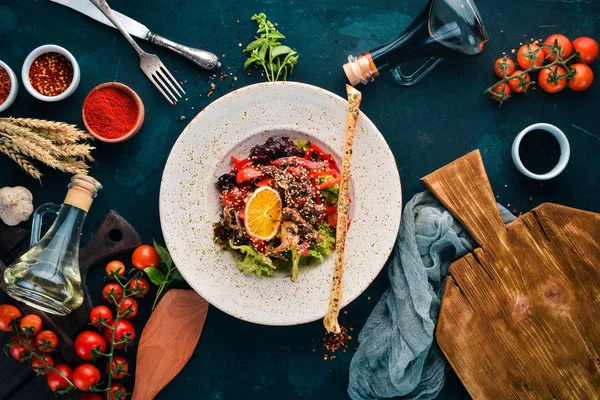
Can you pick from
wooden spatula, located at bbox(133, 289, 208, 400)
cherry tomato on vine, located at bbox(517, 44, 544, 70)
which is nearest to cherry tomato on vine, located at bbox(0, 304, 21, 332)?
wooden spatula, located at bbox(133, 289, 208, 400)

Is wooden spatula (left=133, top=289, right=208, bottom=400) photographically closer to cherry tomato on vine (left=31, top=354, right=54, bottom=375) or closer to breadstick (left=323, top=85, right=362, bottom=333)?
cherry tomato on vine (left=31, top=354, right=54, bottom=375)

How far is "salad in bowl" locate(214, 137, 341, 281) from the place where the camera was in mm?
2744

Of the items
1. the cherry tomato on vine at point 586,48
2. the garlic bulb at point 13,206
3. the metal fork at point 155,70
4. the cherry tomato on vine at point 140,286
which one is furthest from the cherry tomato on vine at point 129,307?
the cherry tomato on vine at point 586,48

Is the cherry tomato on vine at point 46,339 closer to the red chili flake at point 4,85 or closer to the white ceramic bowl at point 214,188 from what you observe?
the white ceramic bowl at point 214,188

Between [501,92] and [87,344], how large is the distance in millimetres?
2801

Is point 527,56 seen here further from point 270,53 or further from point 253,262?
point 253,262

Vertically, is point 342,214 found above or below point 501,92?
above

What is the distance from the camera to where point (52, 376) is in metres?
2.89

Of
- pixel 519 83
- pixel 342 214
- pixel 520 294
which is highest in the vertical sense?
pixel 342 214

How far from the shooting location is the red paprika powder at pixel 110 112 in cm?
295

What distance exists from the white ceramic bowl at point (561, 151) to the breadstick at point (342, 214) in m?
1.05

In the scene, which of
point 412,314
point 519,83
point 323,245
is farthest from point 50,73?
point 519,83

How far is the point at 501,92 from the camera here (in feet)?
10.2

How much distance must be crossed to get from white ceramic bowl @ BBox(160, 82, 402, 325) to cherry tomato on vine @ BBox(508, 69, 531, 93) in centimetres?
94
